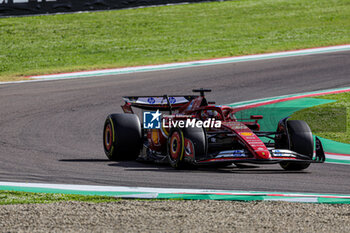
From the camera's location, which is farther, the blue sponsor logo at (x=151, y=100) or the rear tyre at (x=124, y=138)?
the blue sponsor logo at (x=151, y=100)

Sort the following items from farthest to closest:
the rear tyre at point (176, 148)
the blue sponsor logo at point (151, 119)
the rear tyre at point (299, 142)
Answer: the blue sponsor logo at point (151, 119) < the rear tyre at point (299, 142) < the rear tyre at point (176, 148)

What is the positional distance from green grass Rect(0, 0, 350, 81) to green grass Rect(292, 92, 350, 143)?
9.20 metres

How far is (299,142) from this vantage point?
32.6 ft

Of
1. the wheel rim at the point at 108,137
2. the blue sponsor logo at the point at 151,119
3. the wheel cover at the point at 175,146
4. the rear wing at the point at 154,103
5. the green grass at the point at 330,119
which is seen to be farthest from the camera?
the green grass at the point at 330,119

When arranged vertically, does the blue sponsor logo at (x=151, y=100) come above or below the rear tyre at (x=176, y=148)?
above

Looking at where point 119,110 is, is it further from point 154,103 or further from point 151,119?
point 151,119

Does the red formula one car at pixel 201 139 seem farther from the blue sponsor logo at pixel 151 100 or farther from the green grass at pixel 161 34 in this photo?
the green grass at pixel 161 34

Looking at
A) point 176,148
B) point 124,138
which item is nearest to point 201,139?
point 176,148

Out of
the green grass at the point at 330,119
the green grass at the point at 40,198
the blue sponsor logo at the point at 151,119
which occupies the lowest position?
the green grass at the point at 330,119

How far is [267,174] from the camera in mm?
9562

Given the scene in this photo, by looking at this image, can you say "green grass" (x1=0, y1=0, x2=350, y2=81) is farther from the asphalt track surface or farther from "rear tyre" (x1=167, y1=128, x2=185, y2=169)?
"rear tyre" (x1=167, y1=128, x2=185, y2=169)

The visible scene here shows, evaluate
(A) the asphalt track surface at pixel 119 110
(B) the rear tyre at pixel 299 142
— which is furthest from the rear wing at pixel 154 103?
(B) the rear tyre at pixel 299 142

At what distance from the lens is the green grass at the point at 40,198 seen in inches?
297

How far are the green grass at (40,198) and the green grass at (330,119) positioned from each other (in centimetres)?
629
